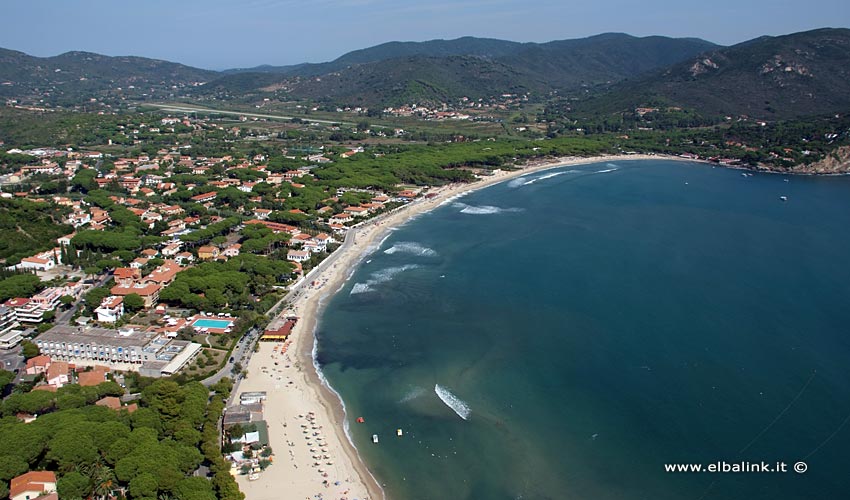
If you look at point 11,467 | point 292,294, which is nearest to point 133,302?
point 292,294

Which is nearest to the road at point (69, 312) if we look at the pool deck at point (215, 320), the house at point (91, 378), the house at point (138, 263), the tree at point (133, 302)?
the house at point (138, 263)

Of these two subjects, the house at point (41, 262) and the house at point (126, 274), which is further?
the house at point (41, 262)

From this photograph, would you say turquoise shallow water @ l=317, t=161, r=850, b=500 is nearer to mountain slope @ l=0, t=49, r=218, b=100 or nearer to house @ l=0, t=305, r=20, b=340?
house @ l=0, t=305, r=20, b=340

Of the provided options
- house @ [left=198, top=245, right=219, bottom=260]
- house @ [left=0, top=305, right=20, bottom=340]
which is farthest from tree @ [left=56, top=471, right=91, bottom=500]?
house @ [left=198, top=245, right=219, bottom=260]

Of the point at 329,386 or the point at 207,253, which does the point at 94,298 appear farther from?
the point at 329,386

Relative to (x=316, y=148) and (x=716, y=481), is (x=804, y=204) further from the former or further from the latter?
(x=316, y=148)

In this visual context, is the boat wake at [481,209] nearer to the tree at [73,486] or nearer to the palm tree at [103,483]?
the palm tree at [103,483]
